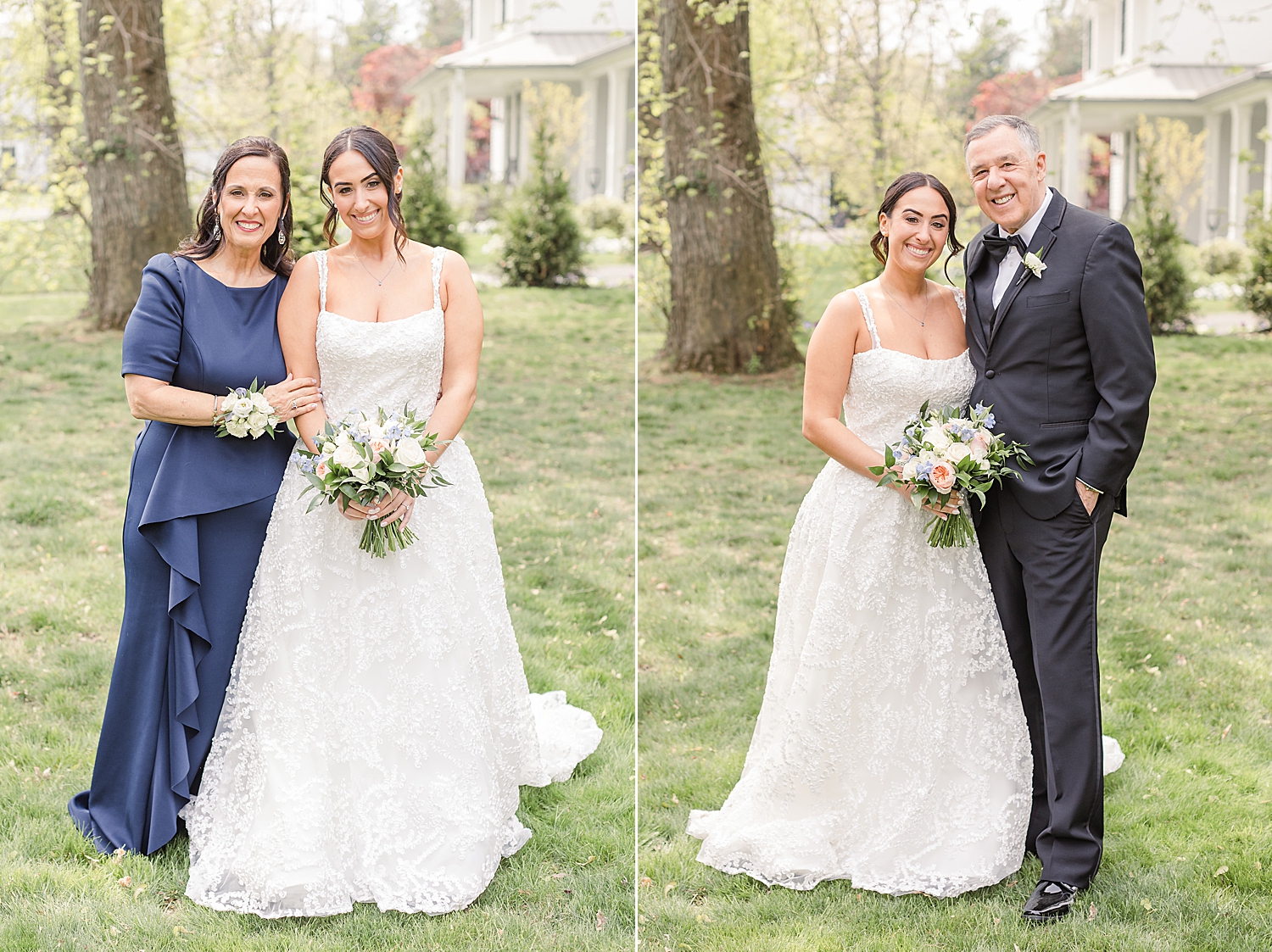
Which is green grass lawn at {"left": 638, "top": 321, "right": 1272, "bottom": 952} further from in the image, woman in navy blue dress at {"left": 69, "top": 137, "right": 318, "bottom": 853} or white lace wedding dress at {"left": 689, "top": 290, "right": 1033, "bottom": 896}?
woman in navy blue dress at {"left": 69, "top": 137, "right": 318, "bottom": 853}

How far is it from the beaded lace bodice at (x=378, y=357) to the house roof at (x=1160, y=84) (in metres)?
17.0

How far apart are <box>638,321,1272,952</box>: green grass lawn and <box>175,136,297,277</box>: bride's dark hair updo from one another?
246 cm

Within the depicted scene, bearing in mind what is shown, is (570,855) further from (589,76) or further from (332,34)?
(589,76)

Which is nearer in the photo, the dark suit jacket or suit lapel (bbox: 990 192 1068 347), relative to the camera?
the dark suit jacket

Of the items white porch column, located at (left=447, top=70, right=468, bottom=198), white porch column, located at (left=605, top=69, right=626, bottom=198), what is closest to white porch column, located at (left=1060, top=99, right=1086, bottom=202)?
white porch column, located at (left=605, top=69, right=626, bottom=198)

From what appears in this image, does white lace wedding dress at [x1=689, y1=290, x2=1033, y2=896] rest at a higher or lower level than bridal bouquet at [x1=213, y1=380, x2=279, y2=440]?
lower

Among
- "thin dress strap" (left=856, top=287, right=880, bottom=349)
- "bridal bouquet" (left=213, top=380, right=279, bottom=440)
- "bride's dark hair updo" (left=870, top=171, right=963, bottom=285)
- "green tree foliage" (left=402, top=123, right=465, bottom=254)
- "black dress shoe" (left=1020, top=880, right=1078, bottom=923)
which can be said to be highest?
"green tree foliage" (left=402, top=123, right=465, bottom=254)

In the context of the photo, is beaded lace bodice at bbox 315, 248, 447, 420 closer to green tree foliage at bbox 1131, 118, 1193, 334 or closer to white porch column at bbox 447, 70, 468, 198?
green tree foliage at bbox 1131, 118, 1193, 334

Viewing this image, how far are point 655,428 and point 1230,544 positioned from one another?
16.6ft

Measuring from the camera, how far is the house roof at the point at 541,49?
72.3 ft

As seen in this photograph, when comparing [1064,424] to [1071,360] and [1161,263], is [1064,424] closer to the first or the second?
[1071,360]

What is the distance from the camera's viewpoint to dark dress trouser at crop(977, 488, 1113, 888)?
11.7 feet

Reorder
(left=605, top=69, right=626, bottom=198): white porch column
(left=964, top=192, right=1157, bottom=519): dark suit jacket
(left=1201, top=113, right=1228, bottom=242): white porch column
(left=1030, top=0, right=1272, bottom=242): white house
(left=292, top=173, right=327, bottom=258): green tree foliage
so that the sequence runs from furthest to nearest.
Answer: (left=605, top=69, right=626, bottom=198): white porch column < (left=1201, top=113, right=1228, bottom=242): white porch column < (left=1030, top=0, right=1272, bottom=242): white house < (left=292, top=173, right=327, bottom=258): green tree foliage < (left=964, top=192, right=1157, bottom=519): dark suit jacket

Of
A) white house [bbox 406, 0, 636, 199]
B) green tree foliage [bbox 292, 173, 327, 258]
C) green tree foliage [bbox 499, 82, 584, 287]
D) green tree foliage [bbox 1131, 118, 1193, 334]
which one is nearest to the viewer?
green tree foliage [bbox 292, 173, 327, 258]
